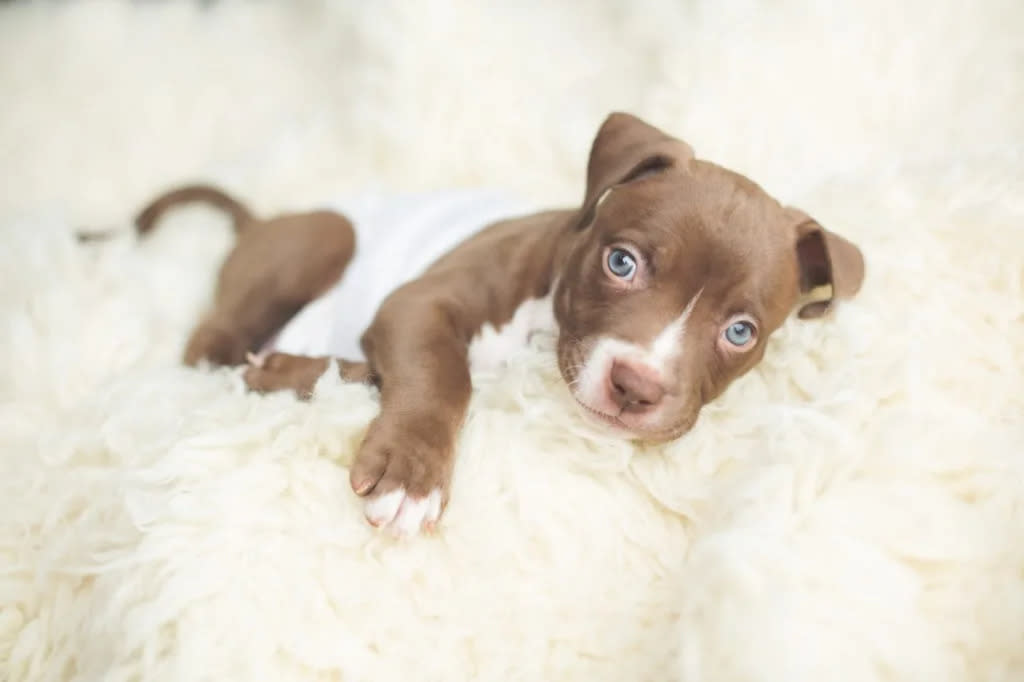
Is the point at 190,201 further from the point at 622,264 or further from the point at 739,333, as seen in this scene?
the point at 739,333

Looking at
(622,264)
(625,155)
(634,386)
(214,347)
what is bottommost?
(214,347)

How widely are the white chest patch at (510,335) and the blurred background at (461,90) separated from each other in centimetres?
99

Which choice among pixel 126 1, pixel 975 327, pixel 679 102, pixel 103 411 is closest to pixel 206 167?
pixel 126 1

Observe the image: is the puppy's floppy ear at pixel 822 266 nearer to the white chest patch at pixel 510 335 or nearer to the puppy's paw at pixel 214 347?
the white chest patch at pixel 510 335

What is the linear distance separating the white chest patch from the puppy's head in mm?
149

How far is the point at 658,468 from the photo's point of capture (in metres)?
1.73

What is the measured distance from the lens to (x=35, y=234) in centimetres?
253

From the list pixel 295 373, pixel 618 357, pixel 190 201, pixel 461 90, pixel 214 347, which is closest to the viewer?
pixel 618 357

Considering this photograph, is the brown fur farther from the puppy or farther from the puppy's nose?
the puppy's nose

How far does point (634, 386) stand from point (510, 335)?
2.04 feet

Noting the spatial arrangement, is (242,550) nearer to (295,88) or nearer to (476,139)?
(476,139)

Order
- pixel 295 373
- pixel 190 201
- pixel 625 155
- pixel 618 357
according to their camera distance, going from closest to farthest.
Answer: pixel 618 357
pixel 625 155
pixel 295 373
pixel 190 201

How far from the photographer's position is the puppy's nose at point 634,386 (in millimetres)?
1662

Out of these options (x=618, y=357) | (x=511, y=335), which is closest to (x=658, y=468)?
(x=618, y=357)
